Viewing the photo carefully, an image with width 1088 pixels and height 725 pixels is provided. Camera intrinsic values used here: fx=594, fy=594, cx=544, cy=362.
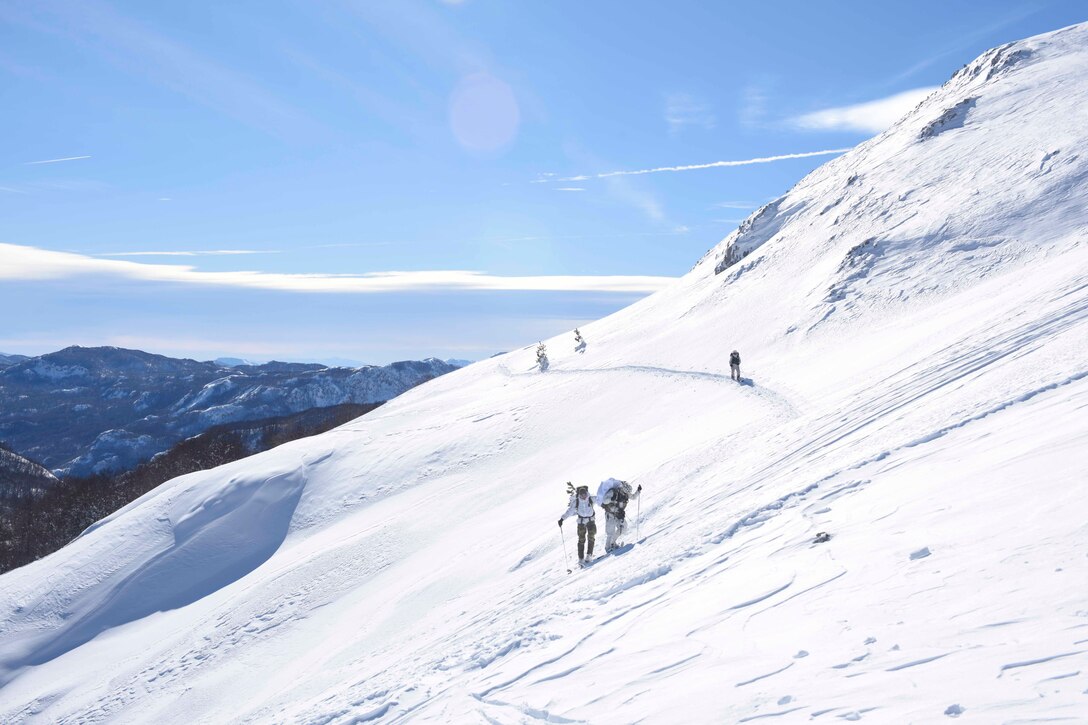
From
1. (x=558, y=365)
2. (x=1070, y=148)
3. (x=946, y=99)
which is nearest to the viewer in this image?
(x=1070, y=148)

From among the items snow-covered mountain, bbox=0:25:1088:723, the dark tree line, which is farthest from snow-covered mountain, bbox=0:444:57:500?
snow-covered mountain, bbox=0:25:1088:723

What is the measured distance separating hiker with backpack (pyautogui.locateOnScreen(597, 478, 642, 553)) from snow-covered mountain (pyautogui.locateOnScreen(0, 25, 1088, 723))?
1.05 m

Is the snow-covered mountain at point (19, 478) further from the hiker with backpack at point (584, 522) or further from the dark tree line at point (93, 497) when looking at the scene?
the hiker with backpack at point (584, 522)

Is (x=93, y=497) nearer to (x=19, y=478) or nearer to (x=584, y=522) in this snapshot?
(x=19, y=478)

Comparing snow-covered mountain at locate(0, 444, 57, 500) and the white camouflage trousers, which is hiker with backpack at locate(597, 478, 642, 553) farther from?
snow-covered mountain at locate(0, 444, 57, 500)

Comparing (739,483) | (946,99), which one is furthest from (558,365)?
(946,99)

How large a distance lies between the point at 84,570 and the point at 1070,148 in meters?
64.9

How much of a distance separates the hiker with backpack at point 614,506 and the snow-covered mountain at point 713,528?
3.45ft

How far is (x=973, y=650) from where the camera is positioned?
17.7ft

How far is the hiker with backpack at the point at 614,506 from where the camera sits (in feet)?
46.7

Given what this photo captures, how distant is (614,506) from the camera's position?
14.2 meters

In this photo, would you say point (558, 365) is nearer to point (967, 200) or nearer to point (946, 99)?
point (967, 200)

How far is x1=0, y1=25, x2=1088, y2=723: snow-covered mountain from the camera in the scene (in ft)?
20.9

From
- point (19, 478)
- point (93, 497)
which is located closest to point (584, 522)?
point (93, 497)
